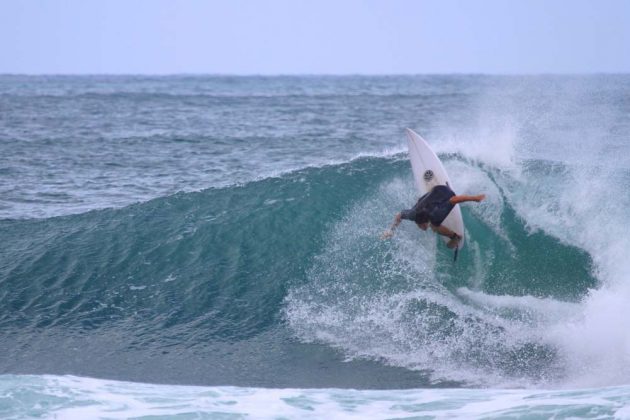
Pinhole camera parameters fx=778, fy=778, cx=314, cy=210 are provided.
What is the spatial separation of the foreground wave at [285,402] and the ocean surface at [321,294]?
27mm

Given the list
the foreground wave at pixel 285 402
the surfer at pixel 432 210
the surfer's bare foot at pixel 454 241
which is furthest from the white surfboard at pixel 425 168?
the foreground wave at pixel 285 402

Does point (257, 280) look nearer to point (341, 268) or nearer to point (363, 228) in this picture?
point (341, 268)

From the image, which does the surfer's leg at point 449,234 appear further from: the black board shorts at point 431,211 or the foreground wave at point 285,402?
the foreground wave at point 285,402

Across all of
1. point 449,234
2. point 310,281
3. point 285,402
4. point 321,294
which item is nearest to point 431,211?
point 449,234

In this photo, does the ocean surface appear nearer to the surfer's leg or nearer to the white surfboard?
the surfer's leg

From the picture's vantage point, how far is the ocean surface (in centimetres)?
752

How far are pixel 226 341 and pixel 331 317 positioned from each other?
139 centimetres

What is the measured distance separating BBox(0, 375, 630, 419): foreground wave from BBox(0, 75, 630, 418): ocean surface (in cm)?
3

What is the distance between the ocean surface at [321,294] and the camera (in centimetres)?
752

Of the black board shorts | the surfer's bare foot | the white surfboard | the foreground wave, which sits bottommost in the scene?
the foreground wave

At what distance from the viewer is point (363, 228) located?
12.4 m

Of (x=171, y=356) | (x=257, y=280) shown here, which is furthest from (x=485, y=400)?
(x=257, y=280)

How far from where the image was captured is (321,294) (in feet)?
35.2

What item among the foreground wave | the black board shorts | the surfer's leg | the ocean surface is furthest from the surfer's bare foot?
the foreground wave
